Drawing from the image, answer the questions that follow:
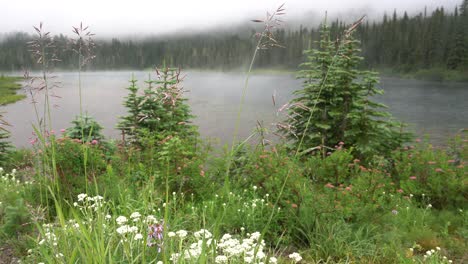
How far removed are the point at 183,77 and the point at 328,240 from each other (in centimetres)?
287

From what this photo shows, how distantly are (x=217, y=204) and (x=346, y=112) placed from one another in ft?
26.2

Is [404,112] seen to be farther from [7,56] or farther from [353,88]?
[7,56]

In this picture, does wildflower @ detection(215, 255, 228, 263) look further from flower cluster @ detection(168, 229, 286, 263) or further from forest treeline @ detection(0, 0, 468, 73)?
forest treeline @ detection(0, 0, 468, 73)

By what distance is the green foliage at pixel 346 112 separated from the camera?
11.3 meters

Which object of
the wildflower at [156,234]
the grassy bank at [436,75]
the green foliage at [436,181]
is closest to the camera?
the wildflower at [156,234]

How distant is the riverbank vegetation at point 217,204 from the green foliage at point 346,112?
185 centimetres

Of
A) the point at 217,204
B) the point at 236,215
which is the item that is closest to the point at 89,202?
the point at 236,215

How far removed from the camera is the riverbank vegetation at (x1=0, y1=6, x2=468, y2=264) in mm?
2436

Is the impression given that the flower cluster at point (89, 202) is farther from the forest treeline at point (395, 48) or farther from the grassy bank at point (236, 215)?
the forest treeline at point (395, 48)

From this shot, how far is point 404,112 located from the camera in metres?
38.4

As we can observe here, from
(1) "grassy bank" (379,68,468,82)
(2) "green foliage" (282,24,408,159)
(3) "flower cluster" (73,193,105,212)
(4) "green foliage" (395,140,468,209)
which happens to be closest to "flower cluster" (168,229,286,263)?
(3) "flower cluster" (73,193,105,212)

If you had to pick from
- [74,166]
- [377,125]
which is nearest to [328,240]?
[74,166]

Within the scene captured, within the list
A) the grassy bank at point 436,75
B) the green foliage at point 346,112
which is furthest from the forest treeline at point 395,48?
the green foliage at point 346,112

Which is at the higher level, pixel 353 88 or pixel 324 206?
pixel 353 88
